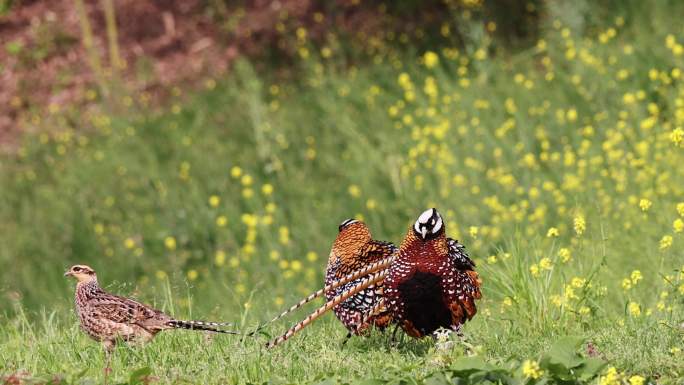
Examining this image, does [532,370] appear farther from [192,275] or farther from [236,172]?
[236,172]

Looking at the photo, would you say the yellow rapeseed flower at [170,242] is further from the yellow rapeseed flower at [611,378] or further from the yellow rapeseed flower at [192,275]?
the yellow rapeseed flower at [611,378]

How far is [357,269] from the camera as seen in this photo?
6043mm

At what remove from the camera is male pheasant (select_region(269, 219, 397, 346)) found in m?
5.73

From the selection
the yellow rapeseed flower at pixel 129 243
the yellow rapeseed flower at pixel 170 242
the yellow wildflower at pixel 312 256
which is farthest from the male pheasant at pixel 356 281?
the yellow rapeseed flower at pixel 129 243

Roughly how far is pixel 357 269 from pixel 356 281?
168mm

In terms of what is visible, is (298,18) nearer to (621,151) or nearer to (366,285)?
(621,151)

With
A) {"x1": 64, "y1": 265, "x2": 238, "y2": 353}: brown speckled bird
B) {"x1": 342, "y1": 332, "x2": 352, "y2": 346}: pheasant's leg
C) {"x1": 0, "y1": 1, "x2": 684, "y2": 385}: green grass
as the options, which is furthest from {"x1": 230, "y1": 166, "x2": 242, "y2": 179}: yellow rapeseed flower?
{"x1": 342, "y1": 332, "x2": 352, "y2": 346}: pheasant's leg

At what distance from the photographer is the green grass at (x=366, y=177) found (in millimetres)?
8336

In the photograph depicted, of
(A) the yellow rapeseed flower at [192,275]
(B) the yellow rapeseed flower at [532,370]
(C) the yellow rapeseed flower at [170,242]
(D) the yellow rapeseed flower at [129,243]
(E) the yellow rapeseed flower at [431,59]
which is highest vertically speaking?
(E) the yellow rapeseed flower at [431,59]

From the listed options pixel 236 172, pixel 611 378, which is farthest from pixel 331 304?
pixel 236 172

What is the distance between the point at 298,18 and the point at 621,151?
22.0 feet

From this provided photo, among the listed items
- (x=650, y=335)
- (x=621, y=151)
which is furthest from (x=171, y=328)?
(x=621, y=151)

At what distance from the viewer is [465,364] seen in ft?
15.9

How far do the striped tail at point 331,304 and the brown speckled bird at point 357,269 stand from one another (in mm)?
49
